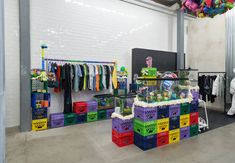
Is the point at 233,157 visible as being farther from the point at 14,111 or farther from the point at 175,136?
the point at 14,111

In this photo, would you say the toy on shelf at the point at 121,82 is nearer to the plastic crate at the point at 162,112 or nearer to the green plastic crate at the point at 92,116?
the green plastic crate at the point at 92,116

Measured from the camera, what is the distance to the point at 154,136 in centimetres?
274

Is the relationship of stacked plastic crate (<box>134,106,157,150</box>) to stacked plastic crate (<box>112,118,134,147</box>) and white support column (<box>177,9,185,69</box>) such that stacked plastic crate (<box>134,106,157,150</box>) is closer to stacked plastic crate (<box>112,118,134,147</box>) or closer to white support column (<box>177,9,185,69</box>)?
stacked plastic crate (<box>112,118,134,147</box>)

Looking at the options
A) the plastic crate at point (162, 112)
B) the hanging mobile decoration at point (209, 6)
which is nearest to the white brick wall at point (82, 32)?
the plastic crate at point (162, 112)

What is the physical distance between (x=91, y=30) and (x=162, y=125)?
334 cm

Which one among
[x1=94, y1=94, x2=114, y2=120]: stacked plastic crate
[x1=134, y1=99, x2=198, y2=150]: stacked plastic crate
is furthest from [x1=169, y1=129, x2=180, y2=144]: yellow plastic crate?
[x1=94, y1=94, x2=114, y2=120]: stacked plastic crate

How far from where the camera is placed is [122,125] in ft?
9.27

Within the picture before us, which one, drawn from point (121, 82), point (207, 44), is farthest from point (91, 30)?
point (207, 44)

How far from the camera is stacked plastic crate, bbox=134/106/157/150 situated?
2.62 m

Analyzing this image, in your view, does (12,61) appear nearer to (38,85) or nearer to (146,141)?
(38,85)

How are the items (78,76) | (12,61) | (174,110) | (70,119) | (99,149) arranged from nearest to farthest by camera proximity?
(99,149)
(174,110)
(12,61)
(70,119)
(78,76)

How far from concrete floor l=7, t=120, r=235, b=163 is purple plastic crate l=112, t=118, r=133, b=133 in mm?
305

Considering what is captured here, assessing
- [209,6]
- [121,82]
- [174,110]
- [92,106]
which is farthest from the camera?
[121,82]

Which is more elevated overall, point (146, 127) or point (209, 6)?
point (209, 6)
